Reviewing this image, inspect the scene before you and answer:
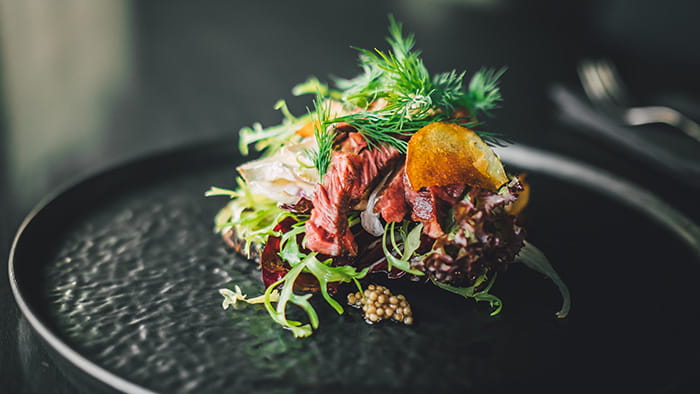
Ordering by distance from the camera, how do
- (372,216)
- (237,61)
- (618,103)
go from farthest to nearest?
(237,61)
(618,103)
(372,216)

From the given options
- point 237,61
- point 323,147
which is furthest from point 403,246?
point 237,61

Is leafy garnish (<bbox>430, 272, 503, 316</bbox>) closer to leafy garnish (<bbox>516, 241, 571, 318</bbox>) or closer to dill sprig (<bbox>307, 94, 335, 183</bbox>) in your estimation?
leafy garnish (<bbox>516, 241, 571, 318</bbox>)

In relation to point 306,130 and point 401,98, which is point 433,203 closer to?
point 401,98

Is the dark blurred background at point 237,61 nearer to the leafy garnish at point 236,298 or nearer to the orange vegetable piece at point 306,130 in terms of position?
the orange vegetable piece at point 306,130

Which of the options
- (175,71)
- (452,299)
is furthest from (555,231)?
(175,71)

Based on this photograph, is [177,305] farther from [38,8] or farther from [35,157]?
[38,8]

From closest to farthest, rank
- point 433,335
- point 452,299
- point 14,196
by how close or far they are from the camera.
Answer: point 433,335 < point 452,299 < point 14,196

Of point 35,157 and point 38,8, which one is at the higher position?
point 38,8
